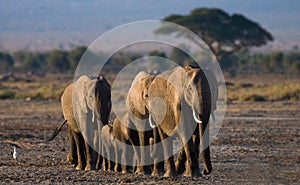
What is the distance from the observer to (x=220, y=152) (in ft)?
64.7

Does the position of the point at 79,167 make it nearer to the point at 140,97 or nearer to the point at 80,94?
the point at 80,94

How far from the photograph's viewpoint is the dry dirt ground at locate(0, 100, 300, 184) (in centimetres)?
1466

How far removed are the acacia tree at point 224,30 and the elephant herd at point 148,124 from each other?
2198 inches

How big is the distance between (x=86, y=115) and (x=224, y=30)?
58.4 metres

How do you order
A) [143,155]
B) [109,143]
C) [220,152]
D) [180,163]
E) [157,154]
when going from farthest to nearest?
[220,152] < [109,143] < [143,155] < [157,154] < [180,163]

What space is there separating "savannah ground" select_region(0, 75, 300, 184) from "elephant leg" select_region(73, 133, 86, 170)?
27 centimetres

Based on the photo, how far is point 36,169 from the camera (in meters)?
16.2

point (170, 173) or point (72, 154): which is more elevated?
point (170, 173)

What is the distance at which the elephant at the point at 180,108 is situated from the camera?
47.0ft

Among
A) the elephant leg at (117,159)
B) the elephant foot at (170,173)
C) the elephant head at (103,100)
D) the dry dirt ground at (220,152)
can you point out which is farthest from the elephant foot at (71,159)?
the elephant foot at (170,173)

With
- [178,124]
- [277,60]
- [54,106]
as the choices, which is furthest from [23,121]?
[277,60]

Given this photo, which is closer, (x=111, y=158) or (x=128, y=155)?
(x=128, y=155)

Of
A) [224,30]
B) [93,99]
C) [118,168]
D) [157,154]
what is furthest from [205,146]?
[224,30]

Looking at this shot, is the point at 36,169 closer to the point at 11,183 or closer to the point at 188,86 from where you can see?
the point at 11,183
